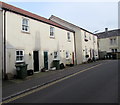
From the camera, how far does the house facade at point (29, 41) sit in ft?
32.9

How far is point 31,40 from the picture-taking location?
40.5 feet

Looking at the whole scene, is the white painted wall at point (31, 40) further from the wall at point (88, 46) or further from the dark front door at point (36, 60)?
the wall at point (88, 46)

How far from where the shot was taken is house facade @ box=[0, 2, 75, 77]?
1002cm

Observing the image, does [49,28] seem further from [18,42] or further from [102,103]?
[102,103]

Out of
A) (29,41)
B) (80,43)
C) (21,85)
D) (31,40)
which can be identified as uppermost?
(80,43)

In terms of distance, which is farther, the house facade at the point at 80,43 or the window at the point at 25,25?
the house facade at the point at 80,43

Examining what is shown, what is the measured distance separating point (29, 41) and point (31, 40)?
32 centimetres

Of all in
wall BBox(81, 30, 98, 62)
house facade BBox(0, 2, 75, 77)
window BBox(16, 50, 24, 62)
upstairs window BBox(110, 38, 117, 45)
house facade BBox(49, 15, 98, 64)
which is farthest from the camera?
upstairs window BBox(110, 38, 117, 45)

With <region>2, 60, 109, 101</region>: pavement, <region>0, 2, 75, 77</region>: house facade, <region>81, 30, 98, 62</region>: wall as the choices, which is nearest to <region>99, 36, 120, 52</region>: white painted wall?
<region>81, 30, 98, 62</region>: wall

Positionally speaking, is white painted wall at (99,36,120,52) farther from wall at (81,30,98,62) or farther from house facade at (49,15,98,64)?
house facade at (49,15,98,64)

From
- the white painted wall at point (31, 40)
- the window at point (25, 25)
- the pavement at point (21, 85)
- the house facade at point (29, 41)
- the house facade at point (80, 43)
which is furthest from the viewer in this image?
the house facade at point (80, 43)

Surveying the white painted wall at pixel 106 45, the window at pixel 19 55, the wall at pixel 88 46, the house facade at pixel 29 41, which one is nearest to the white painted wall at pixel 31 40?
the house facade at pixel 29 41

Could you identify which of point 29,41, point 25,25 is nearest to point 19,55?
point 29,41

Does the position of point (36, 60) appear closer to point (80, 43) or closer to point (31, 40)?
point (31, 40)
